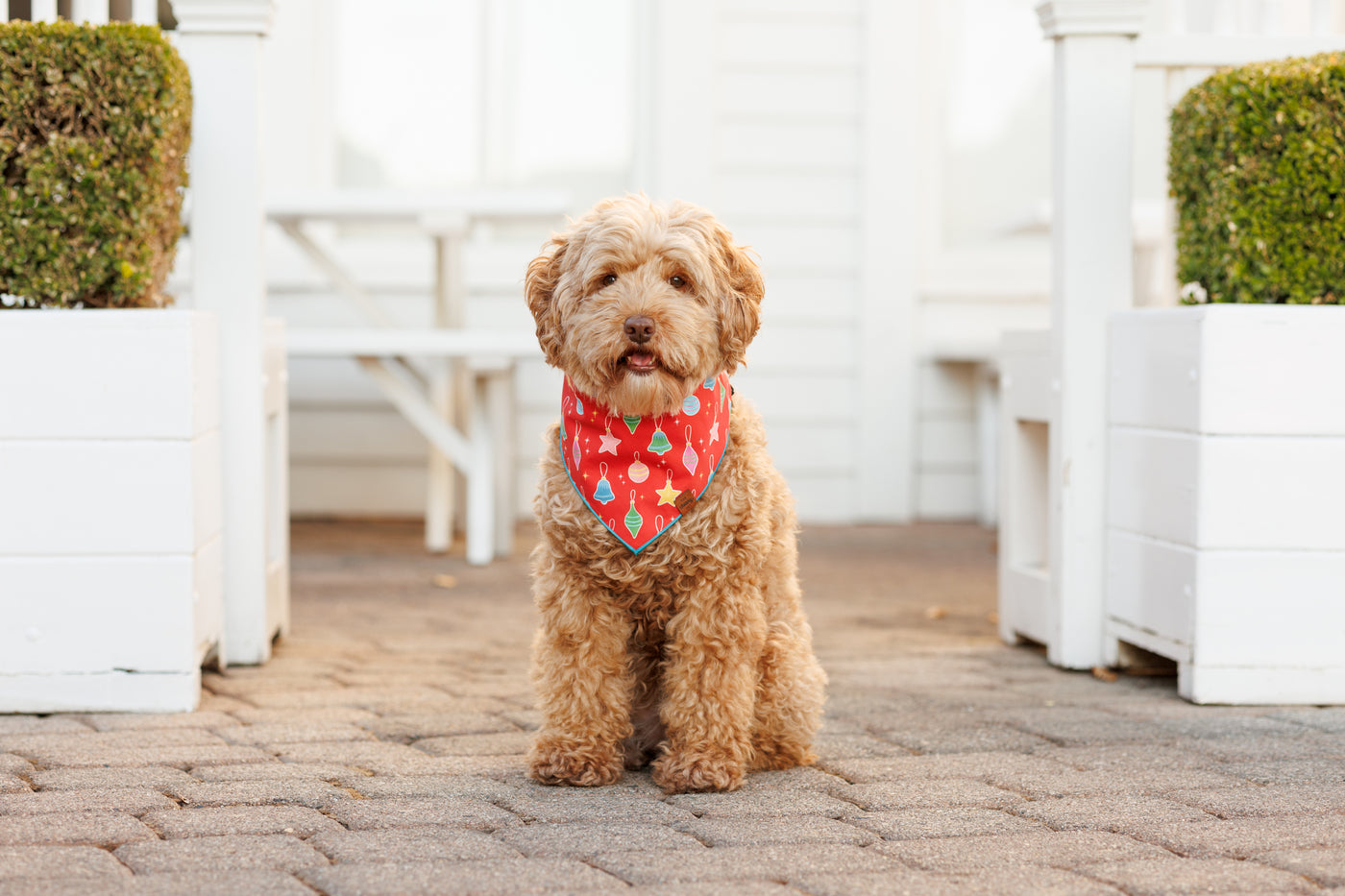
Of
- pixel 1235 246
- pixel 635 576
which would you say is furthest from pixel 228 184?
pixel 1235 246

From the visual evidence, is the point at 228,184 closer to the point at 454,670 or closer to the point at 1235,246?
the point at 454,670

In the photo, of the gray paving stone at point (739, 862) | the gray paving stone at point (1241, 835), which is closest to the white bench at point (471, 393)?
Answer: the gray paving stone at point (739, 862)

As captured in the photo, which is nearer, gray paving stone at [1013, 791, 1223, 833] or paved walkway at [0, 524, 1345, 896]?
paved walkway at [0, 524, 1345, 896]

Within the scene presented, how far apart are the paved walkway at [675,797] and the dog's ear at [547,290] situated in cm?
85

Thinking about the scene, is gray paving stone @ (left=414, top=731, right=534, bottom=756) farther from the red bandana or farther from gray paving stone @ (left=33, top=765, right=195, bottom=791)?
the red bandana

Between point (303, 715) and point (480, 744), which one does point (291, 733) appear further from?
point (480, 744)

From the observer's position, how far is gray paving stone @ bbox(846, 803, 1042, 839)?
2350mm

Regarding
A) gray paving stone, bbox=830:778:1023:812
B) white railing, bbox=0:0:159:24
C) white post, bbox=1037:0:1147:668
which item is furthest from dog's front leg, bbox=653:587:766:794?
white railing, bbox=0:0:159:24

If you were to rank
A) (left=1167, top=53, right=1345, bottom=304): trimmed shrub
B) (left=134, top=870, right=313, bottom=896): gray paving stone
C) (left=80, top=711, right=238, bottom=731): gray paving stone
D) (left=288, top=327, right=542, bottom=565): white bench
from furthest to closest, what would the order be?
(left=288, top=327, right=542, bottom=565): white bench → (left=1167, top=53, right=1345, bottom=304): trimmed shrub → (left=80, top=711, right=238, bottom=731): gray paving stone → (left=134, top=870, right=313, bottom=896): gray paving stone

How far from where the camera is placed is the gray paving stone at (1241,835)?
7.39 ft

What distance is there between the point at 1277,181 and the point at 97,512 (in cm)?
288

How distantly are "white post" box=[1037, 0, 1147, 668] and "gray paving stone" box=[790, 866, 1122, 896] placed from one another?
5.76 feet

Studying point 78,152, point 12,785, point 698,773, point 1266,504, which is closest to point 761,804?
point 698,773

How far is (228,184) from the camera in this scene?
12.0 feet
